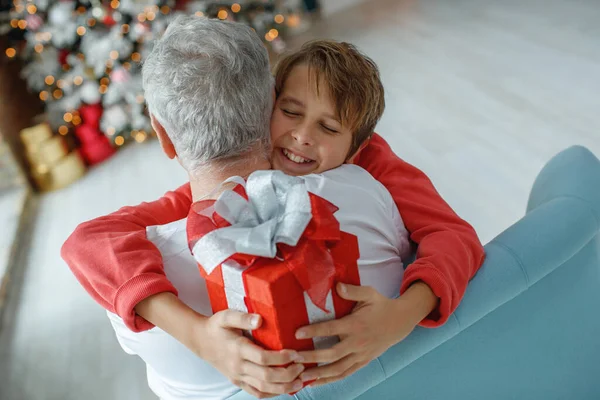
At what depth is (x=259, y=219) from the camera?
0.79 metres

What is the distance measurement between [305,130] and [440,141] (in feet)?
6.70

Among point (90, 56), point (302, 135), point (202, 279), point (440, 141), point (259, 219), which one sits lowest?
point (440, 141)

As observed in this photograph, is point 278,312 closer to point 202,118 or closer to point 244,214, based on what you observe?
point 244,214

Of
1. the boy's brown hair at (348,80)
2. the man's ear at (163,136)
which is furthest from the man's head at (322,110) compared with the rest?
the man's ear at (163,136)

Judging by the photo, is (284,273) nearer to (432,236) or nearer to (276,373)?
(276,373)

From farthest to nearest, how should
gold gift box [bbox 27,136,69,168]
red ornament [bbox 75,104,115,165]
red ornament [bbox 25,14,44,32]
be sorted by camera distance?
1. red ornament [bbox 75,104,115,165]
2. gold gift box [bbox 27,136,69,168]
3. red ornament [bbox 25,14,44,32]

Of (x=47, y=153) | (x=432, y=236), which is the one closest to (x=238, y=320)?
(x=432, y=236)

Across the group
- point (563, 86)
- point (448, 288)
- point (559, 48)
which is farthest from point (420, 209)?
point (559, 48)

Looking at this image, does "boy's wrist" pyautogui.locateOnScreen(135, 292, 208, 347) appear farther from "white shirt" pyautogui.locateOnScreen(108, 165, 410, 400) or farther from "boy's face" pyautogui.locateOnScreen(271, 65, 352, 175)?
"boy's face" pyautogui.locateOnScreen(271, 65, 352, 175)

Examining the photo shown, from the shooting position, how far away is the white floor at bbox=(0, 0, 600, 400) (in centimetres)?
234

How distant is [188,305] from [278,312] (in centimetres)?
32

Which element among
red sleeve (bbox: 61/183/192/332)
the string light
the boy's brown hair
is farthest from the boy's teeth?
Result: the string light

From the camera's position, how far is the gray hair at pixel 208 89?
952mm

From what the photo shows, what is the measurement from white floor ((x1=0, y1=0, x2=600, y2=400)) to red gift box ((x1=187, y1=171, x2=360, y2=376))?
1571 mm
